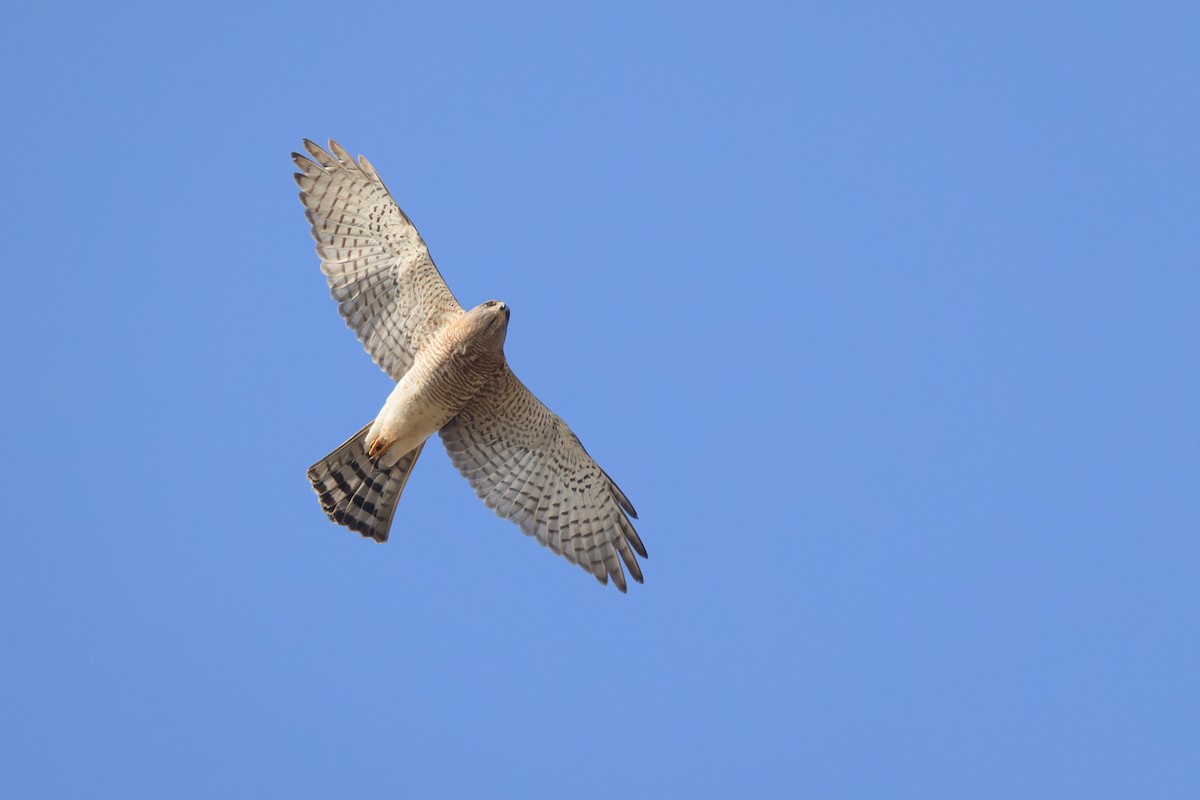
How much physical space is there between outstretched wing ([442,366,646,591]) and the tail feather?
718 millimetres

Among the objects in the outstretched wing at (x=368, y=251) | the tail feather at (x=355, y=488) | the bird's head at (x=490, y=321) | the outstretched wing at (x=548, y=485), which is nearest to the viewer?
the bird's head at (x=490, y=321)

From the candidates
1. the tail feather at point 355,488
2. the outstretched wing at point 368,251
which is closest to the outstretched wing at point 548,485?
the tail feather at point 355,488

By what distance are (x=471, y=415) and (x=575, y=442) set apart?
950 mm

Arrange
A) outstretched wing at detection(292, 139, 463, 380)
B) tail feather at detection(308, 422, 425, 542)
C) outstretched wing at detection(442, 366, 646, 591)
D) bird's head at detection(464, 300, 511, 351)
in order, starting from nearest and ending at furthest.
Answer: bird's head at detection(464, 300, 511, 351) → outstretched wing at detection(292, 139, 463, 380) → tail feather at detection(308, 422, 425, 542) → outstretched wing at detection(442, 366, 646, 591)

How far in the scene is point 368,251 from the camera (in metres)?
13.8

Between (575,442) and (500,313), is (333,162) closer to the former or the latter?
(500,313)

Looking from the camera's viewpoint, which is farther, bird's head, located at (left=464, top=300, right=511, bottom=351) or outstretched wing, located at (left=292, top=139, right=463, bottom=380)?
outstretched wing, located at (left=292, top=139, right=463, bottom=380)

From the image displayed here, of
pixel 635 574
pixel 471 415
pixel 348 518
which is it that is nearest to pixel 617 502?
pixel 635 574

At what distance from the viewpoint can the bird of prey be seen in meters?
13.6

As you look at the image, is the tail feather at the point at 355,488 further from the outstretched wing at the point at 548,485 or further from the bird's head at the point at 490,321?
the bird's head at the point at 490,321

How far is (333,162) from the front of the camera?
45.2 feet

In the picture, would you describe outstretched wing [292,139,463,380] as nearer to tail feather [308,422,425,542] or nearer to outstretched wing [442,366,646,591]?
tail feather [308,422,425,542]

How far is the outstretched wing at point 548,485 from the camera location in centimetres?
1405

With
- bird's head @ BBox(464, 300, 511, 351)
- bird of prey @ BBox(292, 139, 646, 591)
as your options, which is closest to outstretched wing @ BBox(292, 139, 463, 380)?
bird of prey @ BBox(292, 139, 646, 591)
